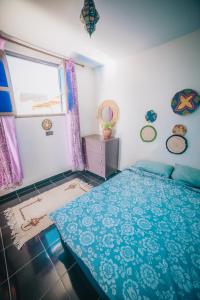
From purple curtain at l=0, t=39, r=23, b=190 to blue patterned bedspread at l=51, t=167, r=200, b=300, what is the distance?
1427 mm

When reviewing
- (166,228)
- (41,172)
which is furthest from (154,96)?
(41,172)

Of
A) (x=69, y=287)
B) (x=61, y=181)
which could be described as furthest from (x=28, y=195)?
(x=69, y=287)

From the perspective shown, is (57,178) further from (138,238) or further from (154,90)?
(154,90)

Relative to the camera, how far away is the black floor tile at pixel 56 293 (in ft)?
3.74

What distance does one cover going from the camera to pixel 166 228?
4.29ft

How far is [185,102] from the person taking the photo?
216 cm

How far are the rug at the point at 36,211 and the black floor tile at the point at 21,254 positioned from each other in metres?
0.06

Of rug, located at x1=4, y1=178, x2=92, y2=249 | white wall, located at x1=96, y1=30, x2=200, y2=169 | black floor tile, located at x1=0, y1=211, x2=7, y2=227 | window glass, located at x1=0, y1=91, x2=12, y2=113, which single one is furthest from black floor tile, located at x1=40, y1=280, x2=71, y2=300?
window glass, located at x1=0, y1=91, x2=12, y2=113

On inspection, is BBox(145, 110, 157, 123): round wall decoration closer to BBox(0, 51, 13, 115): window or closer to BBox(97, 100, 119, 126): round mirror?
BBox(97, 100, 119, 126): round mirror

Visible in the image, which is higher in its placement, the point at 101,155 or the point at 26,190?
the point at 101,155

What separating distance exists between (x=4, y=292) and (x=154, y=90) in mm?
3401

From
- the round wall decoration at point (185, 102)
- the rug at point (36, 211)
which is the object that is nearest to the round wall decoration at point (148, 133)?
the round wall decoration at point (185, 102)

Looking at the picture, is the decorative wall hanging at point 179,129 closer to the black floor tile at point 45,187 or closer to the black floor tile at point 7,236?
the black floor tile at point 45,187

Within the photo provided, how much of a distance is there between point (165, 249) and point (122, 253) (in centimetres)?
38
